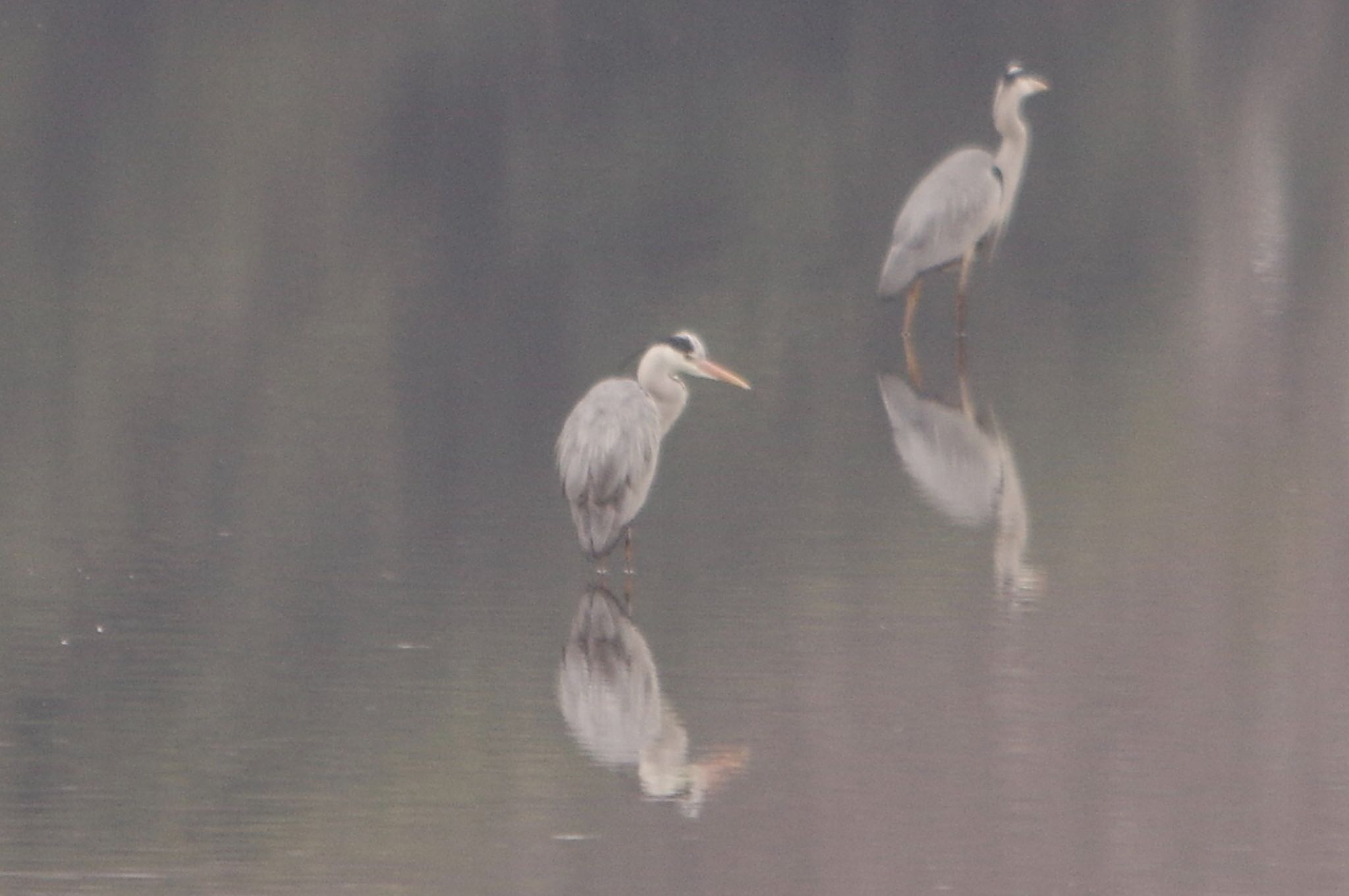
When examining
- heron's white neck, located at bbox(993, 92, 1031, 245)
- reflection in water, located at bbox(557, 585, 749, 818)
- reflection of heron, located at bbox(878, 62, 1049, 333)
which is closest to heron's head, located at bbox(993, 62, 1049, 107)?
heron's white neck, located at bbox(993, 92, 1031, 245)

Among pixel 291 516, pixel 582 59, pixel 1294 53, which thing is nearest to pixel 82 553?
pixel 291 516

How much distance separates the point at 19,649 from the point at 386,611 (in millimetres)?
→ 1135

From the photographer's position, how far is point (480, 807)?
20.4ft

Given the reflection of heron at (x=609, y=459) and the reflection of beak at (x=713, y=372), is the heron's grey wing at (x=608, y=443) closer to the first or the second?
the reflection of heron at (x=609, y=459)

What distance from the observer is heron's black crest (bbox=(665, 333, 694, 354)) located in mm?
8922

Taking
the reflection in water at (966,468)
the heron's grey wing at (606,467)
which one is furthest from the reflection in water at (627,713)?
the reflection in water at (966,468)

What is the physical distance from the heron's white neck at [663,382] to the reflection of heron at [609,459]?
21 cm

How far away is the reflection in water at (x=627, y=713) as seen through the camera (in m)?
6.48

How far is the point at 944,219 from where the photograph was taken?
14031 millimetres

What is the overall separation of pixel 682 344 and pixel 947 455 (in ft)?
7.18

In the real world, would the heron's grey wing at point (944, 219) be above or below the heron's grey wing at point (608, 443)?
above

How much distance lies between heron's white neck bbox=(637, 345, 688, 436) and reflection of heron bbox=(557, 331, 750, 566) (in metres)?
0.21

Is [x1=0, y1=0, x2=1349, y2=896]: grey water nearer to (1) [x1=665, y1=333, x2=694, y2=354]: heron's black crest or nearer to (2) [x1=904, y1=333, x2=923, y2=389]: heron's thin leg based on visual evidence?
(2) [x1=904, y1=333, x2=923, y2=389]: heron's thin leg

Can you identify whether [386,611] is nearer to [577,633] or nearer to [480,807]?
[577,633]
